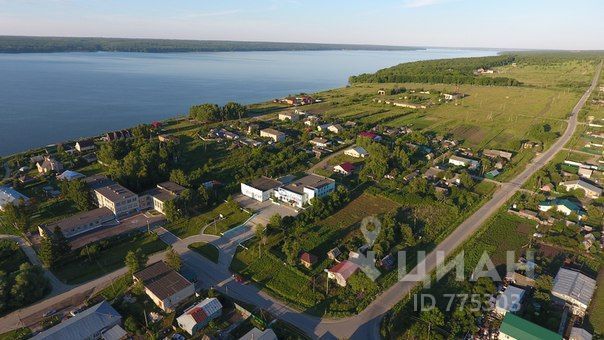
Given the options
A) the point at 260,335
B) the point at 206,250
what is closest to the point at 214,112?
the point at 206,250

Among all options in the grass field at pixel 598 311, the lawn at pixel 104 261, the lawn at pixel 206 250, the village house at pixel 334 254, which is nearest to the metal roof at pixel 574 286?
the grass field at pixel 598 311

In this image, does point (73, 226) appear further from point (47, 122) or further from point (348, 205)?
point (47, 122)

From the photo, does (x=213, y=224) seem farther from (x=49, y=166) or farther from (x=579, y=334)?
(x=579, y=334)

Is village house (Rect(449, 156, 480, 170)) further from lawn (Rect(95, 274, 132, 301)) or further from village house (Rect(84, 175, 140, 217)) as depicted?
lawn (Rect(95, 274, 132, 301))

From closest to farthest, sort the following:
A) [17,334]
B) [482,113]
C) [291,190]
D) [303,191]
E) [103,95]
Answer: [17,334] < [303,191] < [291,190] < [482,113] < [103,95]

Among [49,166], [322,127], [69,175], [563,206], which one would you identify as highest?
[322,127]

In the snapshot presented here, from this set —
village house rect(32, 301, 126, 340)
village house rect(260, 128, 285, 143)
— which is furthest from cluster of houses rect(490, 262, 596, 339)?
village house rect(260, 128, 285, 143)

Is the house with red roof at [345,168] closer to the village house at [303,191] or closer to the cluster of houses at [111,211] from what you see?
the village house at [303,191]
